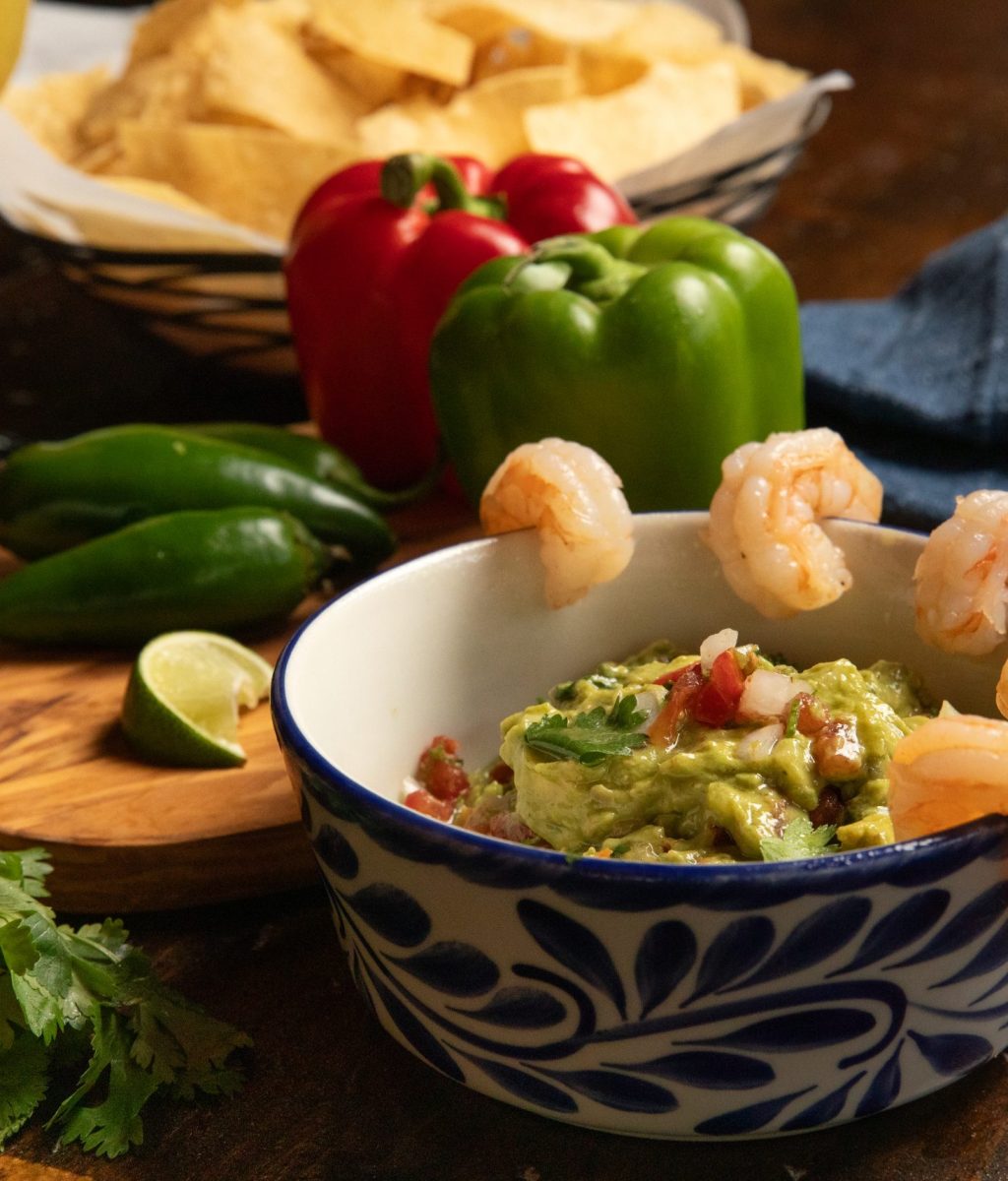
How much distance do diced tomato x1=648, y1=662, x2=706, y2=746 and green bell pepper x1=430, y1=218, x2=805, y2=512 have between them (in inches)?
28.7

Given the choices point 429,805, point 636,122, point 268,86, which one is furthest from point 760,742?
point 268,86

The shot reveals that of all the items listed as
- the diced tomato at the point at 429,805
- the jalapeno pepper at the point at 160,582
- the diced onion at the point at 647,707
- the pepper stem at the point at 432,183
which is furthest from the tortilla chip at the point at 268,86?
the diced onion at the point at 647,707

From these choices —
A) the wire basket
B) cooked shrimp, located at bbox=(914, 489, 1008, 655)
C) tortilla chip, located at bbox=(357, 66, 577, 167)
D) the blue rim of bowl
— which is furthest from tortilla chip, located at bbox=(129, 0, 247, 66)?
the blue rim of bowl

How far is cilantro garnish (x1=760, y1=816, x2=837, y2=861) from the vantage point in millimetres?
1317

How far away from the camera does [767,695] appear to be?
1457 millimetres

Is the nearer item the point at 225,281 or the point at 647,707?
the point at 647,707

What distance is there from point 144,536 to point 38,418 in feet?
2.94

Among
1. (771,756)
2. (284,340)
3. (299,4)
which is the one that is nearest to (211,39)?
(299,4)

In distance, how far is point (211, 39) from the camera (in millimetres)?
3254

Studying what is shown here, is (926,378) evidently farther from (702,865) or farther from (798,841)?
(702,865)

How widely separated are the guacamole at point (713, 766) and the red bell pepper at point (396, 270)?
47.7 inches

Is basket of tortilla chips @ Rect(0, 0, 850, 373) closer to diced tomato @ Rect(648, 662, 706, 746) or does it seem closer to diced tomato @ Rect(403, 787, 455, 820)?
diced tomato @ Rect(403, 787, 455, 820)

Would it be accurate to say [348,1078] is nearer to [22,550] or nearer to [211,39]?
[22,550]

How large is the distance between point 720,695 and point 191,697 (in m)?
0.75
